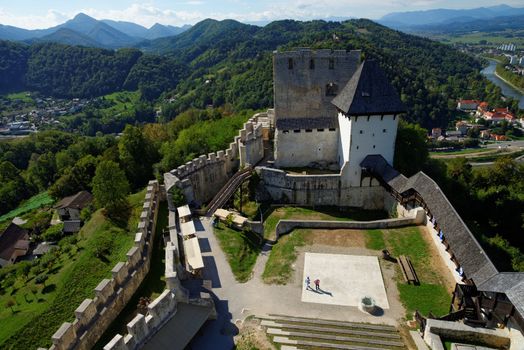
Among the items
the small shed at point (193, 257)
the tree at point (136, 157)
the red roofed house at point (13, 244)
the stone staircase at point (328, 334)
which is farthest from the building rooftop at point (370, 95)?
the red roofed house at point (13, 244)

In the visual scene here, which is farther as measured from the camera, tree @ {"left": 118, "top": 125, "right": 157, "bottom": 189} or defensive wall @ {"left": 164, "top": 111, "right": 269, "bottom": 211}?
tree @ {"left": 118, "top": 125, "right": 157, "bottom": 189}

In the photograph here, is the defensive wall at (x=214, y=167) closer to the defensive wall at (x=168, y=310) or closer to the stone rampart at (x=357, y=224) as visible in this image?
the stone rampart at (x=357, y=224)

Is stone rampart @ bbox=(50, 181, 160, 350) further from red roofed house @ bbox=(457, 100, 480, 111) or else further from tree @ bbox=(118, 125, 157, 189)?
red roofed house @ bbox=(457, 100, 480, 111)

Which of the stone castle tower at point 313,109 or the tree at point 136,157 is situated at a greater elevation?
the stone castle tower at point 313,109

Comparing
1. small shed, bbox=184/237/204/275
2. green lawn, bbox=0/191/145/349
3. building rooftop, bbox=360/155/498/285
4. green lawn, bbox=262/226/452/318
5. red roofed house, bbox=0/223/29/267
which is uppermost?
building rooftop, bbox=360/155/498/285

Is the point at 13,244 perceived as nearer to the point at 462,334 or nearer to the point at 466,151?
the point at 462,334

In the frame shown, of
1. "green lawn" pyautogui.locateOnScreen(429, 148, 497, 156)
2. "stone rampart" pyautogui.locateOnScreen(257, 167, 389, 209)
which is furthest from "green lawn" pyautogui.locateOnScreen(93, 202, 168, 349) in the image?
"green lawn" pyautogui.locateOnScreen(429, 148, 497, 156)

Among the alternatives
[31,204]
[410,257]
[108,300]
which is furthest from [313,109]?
[31,204]
